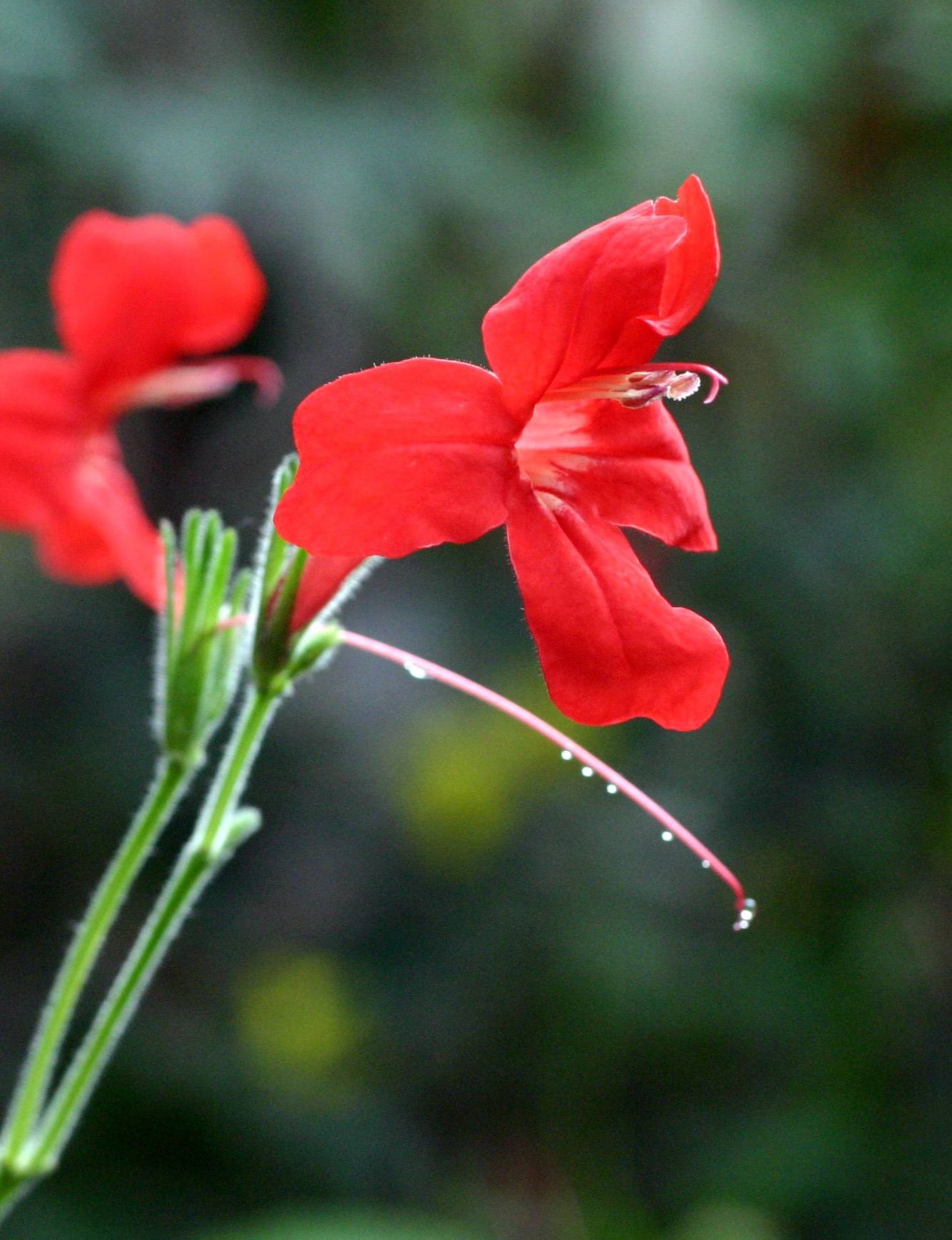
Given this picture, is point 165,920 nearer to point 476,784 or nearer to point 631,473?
point 631,473

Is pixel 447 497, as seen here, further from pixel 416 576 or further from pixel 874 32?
pixel 874 32

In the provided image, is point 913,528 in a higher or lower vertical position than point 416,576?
higher

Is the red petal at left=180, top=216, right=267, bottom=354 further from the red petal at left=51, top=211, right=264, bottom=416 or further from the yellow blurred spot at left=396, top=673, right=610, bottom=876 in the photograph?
the yellow blurred spot at left=396, top=673, right=610, bottom=876

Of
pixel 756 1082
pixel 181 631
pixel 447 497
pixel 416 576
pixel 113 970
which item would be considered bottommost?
pixel 113 970

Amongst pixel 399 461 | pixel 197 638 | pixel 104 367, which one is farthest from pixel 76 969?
pixel 104 367

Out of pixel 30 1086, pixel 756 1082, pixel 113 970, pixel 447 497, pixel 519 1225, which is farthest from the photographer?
pixel 113 970

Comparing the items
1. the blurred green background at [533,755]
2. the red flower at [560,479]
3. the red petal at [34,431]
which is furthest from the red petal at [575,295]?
the blurred green background at [533,755]

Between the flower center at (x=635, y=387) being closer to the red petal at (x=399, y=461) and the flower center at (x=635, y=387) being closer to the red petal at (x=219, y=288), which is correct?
the red petal at (x=399, y=461)

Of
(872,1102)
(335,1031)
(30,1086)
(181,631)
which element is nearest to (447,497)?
(181,631)

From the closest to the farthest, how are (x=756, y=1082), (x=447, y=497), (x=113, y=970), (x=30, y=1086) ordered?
1. (x=447, y=497)
2. (x=30, y=1086)
3. (x=756, y=1082)
4. (x=113, y=970)
